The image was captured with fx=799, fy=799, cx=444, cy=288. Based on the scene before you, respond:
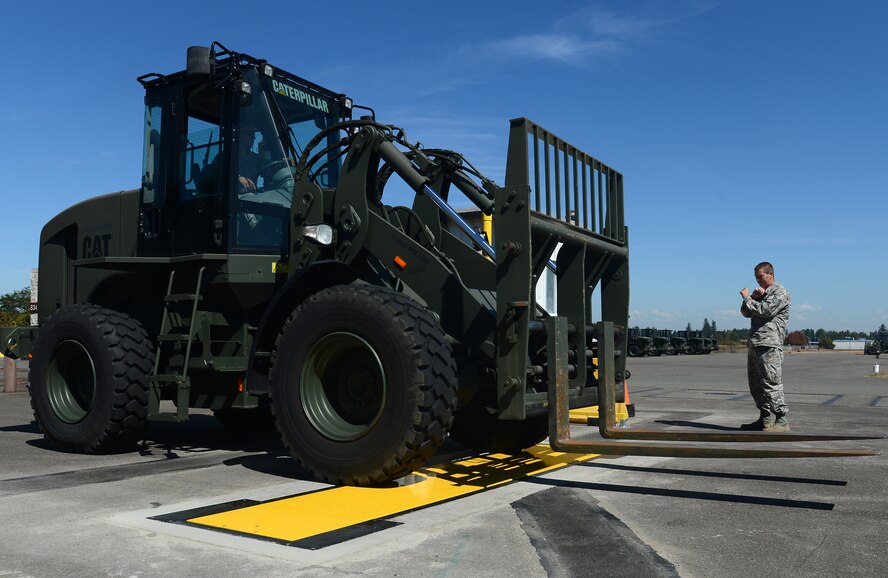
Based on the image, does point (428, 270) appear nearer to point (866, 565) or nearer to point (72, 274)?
point (866, 565)

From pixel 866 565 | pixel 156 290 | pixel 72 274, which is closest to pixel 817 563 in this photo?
pixel 866 565

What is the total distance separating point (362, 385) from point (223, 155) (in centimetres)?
269

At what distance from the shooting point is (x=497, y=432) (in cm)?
701

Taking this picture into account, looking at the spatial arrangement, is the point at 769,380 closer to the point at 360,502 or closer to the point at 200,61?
the point at 360,502

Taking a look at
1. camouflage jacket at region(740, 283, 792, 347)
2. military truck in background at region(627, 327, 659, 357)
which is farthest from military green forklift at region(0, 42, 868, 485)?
military truck in background at region(627, 327, 659, 357)

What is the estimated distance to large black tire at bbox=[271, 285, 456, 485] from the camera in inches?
205

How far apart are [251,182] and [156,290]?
1.63 meters

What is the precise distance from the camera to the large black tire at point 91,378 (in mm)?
6918

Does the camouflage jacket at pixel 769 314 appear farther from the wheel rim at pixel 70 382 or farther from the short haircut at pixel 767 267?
the wheel rim at pixel 70 382

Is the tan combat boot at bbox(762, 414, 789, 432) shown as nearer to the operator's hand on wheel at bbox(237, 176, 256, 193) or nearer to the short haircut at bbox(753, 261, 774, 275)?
the short haircut at bbox(753, 261, 774, 275)

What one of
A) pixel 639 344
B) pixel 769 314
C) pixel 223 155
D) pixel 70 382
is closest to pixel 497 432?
pixel 223 155

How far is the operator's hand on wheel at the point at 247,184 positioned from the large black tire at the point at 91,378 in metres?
1.60

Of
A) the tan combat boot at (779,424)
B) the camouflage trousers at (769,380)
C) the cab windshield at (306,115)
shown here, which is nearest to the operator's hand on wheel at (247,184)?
the cab windshield at (306,115)

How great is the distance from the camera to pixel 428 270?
589cm
